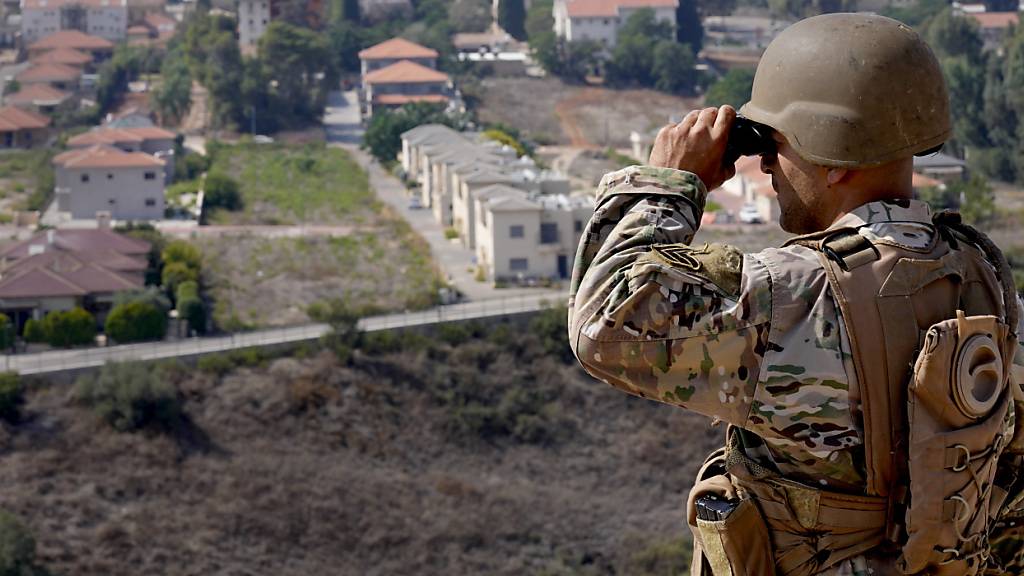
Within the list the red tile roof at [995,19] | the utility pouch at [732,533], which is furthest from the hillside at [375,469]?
the red tile roof at [995,19]

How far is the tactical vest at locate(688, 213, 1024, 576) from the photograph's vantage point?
79.3 inches

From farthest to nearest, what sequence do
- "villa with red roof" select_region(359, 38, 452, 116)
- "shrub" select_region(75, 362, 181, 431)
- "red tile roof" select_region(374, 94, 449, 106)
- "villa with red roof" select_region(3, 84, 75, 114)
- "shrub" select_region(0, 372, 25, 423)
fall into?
"villa with red roof" select_region(3, 84, 75, 114)
"villa with red roof" select_region(359, 38, 452, 116)
"red tile roof" select_region(374, 94, 449, 106)
"shrub" select_region(75, 362, 181, 431)
"shrub" select_region(0, 372, 25, 423)

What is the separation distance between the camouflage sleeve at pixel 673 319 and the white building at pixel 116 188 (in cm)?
2774

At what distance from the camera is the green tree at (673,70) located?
1754 inches

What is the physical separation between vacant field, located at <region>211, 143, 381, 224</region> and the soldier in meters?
27.1

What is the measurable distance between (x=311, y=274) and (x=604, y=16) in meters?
23.9

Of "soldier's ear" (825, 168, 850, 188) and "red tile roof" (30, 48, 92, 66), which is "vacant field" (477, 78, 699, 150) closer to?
"red tile roof" (30, 48, 92, 66)

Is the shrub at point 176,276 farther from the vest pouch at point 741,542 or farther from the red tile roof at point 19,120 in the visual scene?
the vest pouch at point 741,542

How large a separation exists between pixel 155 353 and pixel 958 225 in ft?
63.9

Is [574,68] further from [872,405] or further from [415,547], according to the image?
[872,405]

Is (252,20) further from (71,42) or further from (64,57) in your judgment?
(71,42)

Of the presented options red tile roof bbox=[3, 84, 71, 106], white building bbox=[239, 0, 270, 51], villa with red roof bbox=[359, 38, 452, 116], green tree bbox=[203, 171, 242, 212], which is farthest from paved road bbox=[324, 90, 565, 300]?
red tile roof bbox=[3, 84, 71, 106]

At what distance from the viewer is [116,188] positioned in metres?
29.2

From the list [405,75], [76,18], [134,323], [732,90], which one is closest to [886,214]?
[134,323]
